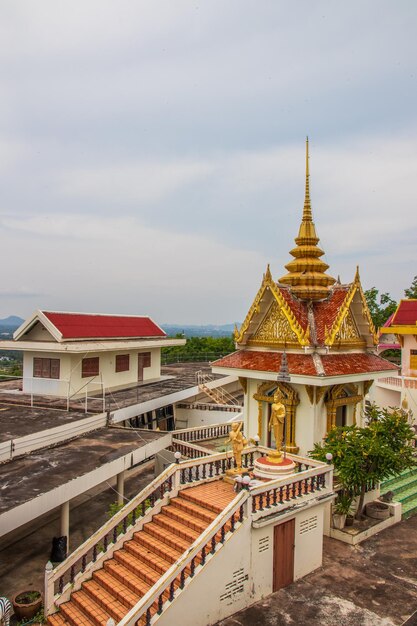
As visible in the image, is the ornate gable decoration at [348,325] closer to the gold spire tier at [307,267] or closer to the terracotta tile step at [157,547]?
the gold spire tier at [307,267]

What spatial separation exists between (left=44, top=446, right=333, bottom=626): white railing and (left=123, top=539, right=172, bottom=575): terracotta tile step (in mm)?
242

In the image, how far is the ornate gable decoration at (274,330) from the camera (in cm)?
1581

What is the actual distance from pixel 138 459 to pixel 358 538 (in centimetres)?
681

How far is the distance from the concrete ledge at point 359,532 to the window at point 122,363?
46.5 ft

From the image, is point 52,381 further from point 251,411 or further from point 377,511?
point 377,511

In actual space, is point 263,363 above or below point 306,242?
below

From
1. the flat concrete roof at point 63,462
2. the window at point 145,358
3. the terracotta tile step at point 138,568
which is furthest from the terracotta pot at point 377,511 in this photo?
the window at point 145,358

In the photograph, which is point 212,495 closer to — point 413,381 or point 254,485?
point 254,485

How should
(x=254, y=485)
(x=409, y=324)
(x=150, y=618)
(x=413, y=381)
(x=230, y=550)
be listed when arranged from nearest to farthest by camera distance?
(x=150, y=618), (x=230, y=550), (x=254, y=485), (x=413, y=381), (x=409, y=324)

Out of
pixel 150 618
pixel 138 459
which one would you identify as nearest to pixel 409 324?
pixel 138 459

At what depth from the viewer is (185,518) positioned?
1088 centimetres

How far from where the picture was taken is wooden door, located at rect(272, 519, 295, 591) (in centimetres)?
1073

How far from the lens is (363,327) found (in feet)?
55.8

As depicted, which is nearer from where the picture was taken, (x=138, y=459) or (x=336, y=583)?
(x=336, y=583)
